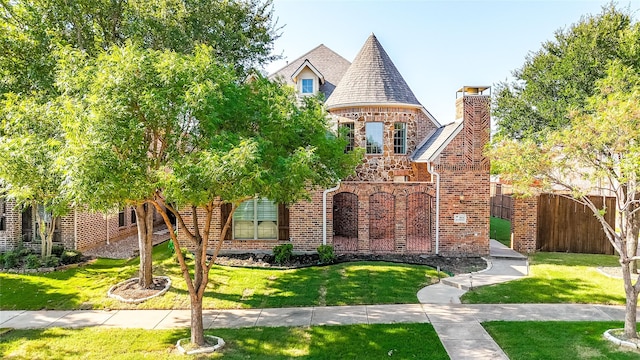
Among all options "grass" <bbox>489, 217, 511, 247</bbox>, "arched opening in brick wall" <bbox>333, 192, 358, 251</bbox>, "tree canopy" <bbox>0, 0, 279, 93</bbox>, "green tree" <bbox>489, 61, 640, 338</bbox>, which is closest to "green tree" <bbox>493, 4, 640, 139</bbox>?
"grass" <bbox>489, 217, 511, 247</bbox>

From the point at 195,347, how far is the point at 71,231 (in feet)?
37.3

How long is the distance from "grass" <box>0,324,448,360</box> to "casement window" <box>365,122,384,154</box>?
33.5ft

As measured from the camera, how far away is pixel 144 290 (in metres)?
11.4

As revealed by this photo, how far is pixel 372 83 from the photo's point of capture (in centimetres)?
1781

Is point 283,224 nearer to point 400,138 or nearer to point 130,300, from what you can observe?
point 130,300

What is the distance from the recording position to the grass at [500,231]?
18.0m

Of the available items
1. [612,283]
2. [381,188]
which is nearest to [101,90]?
[381,188]

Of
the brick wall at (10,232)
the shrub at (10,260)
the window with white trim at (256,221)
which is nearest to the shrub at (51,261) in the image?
the shrub at (10,260)

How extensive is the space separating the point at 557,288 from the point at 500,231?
955 cm

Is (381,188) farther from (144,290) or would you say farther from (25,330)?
(25,330)

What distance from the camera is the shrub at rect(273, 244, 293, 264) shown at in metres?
14.1

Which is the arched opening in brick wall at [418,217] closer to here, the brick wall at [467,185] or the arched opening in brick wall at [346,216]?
the arched opening in brick wall at [346,216]

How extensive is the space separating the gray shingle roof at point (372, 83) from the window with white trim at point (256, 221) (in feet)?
18.7

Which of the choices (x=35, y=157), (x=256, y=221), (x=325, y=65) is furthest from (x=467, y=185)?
(x=35, y=157)
